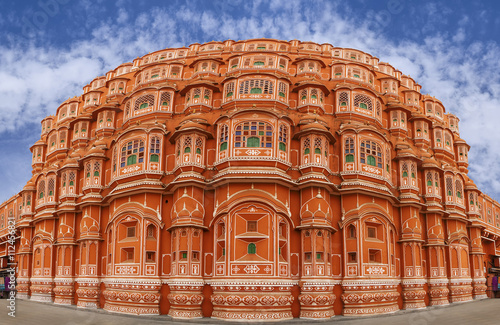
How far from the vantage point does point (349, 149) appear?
2747 cm

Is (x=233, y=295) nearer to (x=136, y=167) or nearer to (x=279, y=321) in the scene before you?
(x=279, y=321)

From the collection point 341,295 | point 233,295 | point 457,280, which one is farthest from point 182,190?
point 457,280

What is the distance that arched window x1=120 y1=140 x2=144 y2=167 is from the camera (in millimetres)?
27156

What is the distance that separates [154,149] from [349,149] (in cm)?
1159

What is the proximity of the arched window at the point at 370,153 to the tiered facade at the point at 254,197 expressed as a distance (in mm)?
105

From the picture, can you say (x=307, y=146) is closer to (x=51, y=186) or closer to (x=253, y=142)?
(x=253, y=142)

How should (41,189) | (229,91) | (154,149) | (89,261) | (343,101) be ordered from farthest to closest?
(41,189) < (343,101) < (229,91) < (89,261) < (154,149)

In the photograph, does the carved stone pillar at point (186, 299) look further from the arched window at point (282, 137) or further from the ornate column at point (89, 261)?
the arched window at point (282, 137)

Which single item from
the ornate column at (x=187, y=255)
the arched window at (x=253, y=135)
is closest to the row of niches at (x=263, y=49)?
the arched window at (x=253, y=135)

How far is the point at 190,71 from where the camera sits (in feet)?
107

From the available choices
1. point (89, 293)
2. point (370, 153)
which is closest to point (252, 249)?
point (370, 153)

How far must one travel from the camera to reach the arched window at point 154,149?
27000 mm

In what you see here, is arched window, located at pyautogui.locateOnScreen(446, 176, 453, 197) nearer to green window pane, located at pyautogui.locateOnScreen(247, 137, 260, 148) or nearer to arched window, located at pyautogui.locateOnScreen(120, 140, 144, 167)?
green window pane, located at pyautogui.locateOnScreen(247, 137, 260, 148)

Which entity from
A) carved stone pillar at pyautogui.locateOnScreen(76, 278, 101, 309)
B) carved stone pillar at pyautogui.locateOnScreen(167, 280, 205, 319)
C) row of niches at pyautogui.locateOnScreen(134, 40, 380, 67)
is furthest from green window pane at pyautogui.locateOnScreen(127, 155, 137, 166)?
row of niches at pyautogui.locateOnScreen(134, 40, 380, 67)
